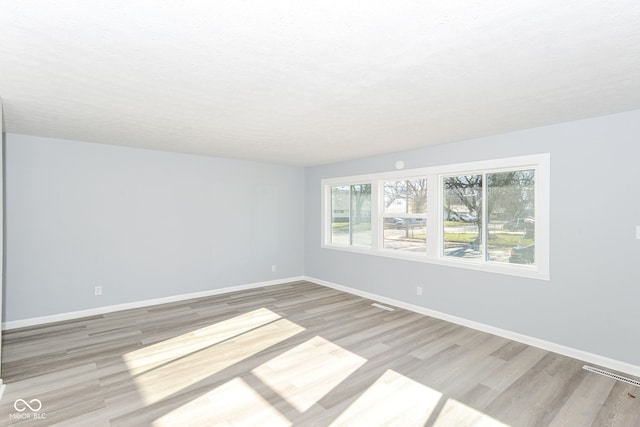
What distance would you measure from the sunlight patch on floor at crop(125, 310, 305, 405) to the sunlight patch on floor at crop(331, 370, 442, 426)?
114 cm

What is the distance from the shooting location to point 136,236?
15.6 ft

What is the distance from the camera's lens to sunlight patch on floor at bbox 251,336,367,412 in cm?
255

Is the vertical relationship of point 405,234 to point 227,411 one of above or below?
above

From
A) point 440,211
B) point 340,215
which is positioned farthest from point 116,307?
point 440,211

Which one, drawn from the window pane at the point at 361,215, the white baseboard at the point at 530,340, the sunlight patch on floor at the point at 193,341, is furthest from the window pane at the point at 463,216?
the sunlight patch on floor at the point at 193,341

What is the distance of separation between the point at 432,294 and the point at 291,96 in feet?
10.9

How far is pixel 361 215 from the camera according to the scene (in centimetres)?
576

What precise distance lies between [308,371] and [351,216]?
135 inches

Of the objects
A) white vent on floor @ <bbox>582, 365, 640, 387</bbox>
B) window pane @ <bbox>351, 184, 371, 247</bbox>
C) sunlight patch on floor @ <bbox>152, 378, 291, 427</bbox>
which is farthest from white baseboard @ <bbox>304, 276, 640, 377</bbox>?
sunlight patch on floor @ <bbox>152, 378, 291, 427</bbox>

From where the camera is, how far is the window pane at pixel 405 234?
475 cm

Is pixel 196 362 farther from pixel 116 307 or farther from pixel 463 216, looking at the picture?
pixel 463 216

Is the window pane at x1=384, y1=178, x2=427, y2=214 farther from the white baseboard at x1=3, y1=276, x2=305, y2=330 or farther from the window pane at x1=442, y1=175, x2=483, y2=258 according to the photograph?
the white baseboard at x1=3, y1=276, x2=305, y2=330

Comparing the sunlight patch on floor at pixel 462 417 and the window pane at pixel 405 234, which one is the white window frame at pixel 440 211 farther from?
the sunlight patch on floor at pixel 462 417

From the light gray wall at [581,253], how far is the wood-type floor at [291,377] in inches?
13.3
